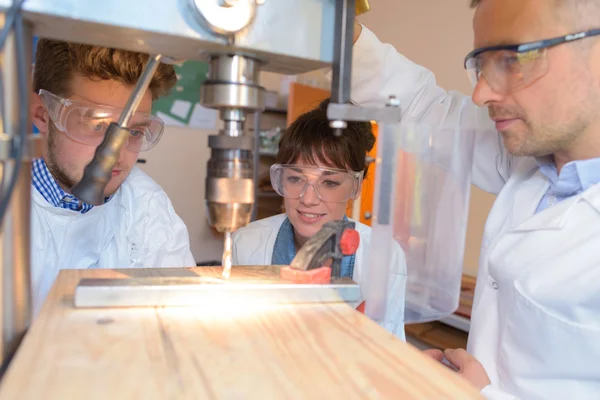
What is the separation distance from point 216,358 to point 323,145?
121 centimetres

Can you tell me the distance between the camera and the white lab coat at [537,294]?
36.6 inches

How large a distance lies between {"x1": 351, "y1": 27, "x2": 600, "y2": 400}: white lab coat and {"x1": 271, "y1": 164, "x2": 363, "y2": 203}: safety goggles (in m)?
0.42

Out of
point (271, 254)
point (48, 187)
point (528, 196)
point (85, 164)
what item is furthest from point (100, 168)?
point (271, 254)

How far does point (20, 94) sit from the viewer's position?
0.57 m

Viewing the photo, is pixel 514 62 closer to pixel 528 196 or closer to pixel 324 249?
pixel 528 196

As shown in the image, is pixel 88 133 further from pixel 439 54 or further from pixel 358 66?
pixel 439 54

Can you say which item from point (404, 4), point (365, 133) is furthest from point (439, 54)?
point (365, 133)

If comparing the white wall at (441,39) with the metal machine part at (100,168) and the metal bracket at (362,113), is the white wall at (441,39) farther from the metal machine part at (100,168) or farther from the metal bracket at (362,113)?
the metal machine part at (100,168)

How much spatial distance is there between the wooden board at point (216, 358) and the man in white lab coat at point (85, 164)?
0.59m

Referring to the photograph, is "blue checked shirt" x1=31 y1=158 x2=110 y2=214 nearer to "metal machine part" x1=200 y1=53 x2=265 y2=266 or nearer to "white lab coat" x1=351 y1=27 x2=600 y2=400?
"metal machine part" x1=200 y1=53 x2=265 y2=266

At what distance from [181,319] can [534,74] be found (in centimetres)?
88

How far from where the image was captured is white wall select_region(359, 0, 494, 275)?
3.10 m

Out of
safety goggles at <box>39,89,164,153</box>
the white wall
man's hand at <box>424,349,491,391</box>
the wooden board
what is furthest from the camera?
the white wall

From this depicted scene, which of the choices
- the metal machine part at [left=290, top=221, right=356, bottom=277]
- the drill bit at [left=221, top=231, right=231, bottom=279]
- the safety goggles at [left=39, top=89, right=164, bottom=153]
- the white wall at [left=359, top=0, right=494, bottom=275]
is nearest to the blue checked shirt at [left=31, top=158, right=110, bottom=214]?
the safety goggles at [left=39, top=89, right=164, bottom=153]
